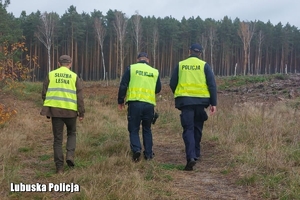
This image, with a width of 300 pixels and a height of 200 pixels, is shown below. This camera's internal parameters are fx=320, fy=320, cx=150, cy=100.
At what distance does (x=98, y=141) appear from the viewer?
23.6 feet

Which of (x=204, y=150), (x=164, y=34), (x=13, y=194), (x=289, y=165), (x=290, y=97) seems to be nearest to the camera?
(x=13, y=194)

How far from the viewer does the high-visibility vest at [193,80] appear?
5.19 m

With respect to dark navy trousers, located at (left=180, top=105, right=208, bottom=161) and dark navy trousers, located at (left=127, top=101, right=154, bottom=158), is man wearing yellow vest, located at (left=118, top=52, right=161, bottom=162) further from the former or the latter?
dark navy trousers, located at (left=180, top=105, right=208, bottom=161)

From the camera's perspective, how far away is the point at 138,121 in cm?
560

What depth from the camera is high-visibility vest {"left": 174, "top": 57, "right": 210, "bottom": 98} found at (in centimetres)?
519

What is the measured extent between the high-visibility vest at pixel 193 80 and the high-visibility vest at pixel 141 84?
1.89 feet

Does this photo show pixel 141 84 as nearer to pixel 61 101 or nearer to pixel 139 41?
pixel 61 101

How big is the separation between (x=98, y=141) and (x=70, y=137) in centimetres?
213

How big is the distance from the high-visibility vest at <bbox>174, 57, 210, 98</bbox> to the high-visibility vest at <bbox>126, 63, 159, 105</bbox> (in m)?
0.58

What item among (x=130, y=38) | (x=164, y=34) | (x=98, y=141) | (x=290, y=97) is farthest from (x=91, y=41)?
(x=98, y=141)

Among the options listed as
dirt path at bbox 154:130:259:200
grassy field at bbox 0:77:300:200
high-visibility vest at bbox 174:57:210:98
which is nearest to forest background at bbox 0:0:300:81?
grassy field at bbox 0:77:300:200

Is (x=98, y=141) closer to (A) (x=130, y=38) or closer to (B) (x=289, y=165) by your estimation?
(B) (x=289, y=165)

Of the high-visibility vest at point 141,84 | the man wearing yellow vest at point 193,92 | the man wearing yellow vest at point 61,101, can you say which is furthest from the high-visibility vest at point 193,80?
the man wearing yellow vest at point 61,101

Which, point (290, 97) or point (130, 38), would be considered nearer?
point (290, 97)
